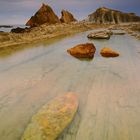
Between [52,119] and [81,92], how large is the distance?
→ 6.49ft

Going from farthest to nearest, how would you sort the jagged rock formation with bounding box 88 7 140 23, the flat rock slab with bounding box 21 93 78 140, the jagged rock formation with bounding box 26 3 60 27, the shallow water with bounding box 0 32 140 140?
1. the jagged rock formation with bounding box 88 7 140 23
2. the jagged rock formation with bounding box 26 3 60 27
3. the shallow water with bounding box 0 32 140 140
4. the flat rock slab with bounding box 21 93 78 140

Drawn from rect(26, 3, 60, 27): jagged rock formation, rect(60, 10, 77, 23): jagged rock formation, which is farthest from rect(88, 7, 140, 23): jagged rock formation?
rect(26, 3, 60, 27): jagged rock formation

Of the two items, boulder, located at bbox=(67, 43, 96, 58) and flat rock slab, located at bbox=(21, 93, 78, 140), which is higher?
flat rock slab, located at bbox=(21, 93, 78, 140)

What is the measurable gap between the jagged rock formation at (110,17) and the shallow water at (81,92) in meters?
78.6

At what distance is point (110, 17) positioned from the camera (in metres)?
86.9

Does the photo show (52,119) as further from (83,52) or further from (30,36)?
(30,36)

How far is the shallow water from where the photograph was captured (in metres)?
4.43

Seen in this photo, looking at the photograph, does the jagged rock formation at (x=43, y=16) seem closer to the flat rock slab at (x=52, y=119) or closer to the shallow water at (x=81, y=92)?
the shallow water at (x=81, y=92)

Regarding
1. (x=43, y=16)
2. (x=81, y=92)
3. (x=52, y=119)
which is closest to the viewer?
(x=52, y=119)

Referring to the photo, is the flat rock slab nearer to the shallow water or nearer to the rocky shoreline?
A: the shallow water

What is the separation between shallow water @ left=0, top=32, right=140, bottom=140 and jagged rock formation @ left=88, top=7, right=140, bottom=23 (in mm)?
78555

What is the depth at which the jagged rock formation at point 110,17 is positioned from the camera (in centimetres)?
8662

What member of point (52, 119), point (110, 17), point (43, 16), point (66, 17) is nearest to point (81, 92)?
point (52, 119)

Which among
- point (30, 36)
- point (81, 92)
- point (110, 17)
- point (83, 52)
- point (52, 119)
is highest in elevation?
point (52, 119)
